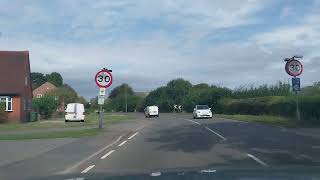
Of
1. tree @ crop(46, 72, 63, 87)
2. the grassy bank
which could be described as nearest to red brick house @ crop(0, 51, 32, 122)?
the grassy bank

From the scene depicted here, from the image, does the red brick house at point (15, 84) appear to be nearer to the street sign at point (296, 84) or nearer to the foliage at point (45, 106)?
the foliage at point (45, 106)

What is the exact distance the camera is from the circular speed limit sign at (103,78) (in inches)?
1173

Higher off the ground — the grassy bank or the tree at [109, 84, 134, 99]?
the tree at [109, 84, 134, 99]

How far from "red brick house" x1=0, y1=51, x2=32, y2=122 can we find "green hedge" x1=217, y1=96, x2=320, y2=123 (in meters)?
23.7

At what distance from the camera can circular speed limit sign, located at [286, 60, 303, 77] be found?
34.8 metres

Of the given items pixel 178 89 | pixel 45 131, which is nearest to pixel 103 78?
pixel 45 131

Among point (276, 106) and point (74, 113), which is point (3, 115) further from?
point (276, 106)

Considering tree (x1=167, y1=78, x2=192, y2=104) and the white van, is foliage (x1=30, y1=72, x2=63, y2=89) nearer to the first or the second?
tree (x1=167, y1=78, x2=192, y2=104)

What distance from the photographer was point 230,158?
16562mm

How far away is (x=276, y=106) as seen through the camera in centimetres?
5341

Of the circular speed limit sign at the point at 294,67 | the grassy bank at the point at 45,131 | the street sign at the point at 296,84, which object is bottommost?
the grassy bank at the point at 45,131

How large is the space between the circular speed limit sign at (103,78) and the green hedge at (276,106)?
45.7 feet

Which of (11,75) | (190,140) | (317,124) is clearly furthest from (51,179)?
(11,75)

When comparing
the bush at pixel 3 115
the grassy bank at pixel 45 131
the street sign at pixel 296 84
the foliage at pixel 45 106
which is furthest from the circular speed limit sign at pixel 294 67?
the foliage at pixel 45 106
